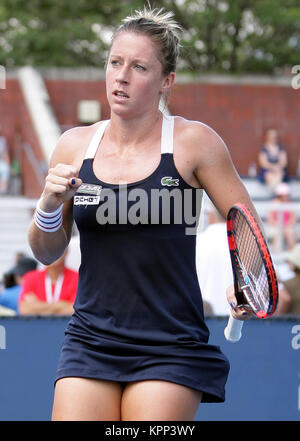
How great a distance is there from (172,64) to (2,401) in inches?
110

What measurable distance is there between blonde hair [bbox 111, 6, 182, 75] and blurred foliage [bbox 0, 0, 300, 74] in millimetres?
13223

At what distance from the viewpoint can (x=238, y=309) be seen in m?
3.08

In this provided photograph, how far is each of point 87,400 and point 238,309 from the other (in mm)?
640

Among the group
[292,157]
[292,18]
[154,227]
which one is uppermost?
[292,18]

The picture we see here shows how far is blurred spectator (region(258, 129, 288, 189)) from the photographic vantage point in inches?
607

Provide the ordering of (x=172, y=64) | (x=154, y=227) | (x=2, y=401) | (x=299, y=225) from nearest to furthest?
(x=154, y=227)
(x=172, y=64)
(x=2, y=401)
(x=299, y=225)

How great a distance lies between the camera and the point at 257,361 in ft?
17.2

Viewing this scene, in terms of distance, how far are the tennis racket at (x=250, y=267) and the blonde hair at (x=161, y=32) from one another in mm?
656

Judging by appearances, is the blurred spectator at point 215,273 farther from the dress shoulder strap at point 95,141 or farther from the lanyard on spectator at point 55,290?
the dress shoulder strap at point 95,141

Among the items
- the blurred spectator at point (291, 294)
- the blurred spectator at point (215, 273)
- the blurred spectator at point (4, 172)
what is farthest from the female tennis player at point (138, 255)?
the blurred spectator at point (4, 172)

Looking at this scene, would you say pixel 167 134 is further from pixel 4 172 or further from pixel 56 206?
pixel 4 172

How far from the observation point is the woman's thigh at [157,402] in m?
2.85
